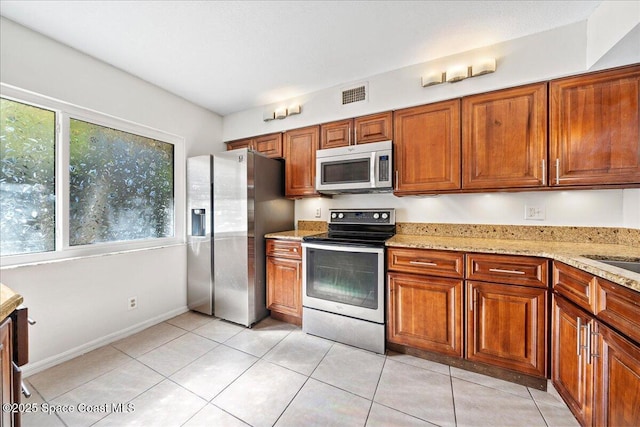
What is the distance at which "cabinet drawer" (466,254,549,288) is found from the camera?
155 cm

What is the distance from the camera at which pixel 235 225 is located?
252 cm

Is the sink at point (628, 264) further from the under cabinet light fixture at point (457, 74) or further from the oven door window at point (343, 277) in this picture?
the under cabinet light fixture at point (457, 74)

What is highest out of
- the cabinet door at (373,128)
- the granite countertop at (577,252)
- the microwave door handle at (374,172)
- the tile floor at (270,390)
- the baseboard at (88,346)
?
the cabinet door at (373,128)

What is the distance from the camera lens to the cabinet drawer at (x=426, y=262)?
1.78 metres

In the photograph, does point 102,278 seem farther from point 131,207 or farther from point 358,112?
point 358,112

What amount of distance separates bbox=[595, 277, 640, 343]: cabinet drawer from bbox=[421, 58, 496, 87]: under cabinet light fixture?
1.58 metres

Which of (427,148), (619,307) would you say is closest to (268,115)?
(427,148)

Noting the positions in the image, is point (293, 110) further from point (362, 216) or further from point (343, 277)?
point (343, 277)

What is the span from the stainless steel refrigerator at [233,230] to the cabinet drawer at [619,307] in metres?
2.37

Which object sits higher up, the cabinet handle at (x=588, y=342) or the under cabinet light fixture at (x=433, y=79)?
the under cabinet light fixture at (x=433, y=79)

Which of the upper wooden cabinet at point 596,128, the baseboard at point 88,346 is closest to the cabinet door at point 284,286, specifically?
the baseboard at point 88,346

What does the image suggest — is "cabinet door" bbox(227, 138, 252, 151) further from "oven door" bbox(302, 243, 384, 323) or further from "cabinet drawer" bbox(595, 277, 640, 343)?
"cabinet drawer" bbox(595, 277, 640, 343)

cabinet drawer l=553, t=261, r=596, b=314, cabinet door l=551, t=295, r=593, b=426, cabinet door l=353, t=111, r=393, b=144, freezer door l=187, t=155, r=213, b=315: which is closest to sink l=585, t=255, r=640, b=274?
cabinet drawer l=553, t=261, r=596, b=314

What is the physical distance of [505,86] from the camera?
1.87 metres
